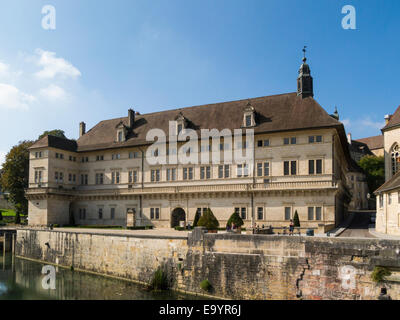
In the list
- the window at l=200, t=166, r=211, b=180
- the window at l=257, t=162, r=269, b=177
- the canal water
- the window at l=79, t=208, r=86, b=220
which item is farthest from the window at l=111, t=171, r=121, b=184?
the window at l=257, t=162, r=269, b=177

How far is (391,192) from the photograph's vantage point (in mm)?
30578

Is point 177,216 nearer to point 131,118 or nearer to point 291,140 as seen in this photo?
point 131,118

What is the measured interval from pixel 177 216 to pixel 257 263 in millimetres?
24926

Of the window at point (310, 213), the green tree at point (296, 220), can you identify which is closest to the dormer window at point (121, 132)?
the green tree at point (296, 220)

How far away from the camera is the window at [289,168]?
40.4 metres

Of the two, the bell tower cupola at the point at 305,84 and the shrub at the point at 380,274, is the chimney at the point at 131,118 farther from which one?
the shrub at the point at 380,274

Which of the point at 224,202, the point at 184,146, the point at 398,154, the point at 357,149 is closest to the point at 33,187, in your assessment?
the point at 184,146

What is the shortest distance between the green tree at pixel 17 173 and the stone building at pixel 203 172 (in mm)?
7010

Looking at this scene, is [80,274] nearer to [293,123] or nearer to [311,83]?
[293,123]

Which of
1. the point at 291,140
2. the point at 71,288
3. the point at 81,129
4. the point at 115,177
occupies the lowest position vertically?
the point at 71,288

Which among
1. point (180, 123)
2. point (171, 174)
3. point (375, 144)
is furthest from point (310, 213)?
point (375, 144)

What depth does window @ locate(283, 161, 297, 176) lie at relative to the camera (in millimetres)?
40406

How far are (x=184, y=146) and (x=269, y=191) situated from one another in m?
12.1

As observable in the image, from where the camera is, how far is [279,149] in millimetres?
41281
